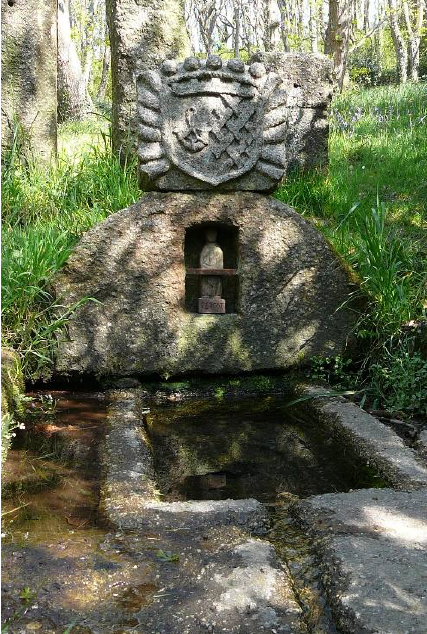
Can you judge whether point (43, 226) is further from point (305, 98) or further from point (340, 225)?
point (305, 98)

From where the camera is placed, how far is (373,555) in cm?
170

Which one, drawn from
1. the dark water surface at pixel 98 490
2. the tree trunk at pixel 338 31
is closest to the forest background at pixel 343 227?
the dark water surface at pixel 98 490

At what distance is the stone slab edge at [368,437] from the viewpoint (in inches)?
89.7

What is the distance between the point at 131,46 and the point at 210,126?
2.59 metres

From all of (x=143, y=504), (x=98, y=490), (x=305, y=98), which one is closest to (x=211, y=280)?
(x=98, y=490)

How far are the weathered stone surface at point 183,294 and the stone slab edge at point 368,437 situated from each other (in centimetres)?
38

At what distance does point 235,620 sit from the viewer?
1457 mm

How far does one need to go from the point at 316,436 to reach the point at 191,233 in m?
1.42

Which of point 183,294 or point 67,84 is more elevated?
point 67,84

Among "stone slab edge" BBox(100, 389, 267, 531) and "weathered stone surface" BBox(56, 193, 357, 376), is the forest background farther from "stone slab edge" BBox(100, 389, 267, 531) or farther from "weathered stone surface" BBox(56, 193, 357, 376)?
"stone slab edge" BBox(100, 389, 267, 531)

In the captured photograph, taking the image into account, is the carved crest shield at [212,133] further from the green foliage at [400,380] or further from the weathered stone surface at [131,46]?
the weathered stone surface at [131,46]

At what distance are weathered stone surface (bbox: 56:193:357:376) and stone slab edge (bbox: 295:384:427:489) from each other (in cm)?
38

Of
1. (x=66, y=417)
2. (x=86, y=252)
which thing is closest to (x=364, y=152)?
(x=86, y=252)

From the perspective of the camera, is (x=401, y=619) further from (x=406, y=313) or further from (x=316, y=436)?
(x=406, y=313)
